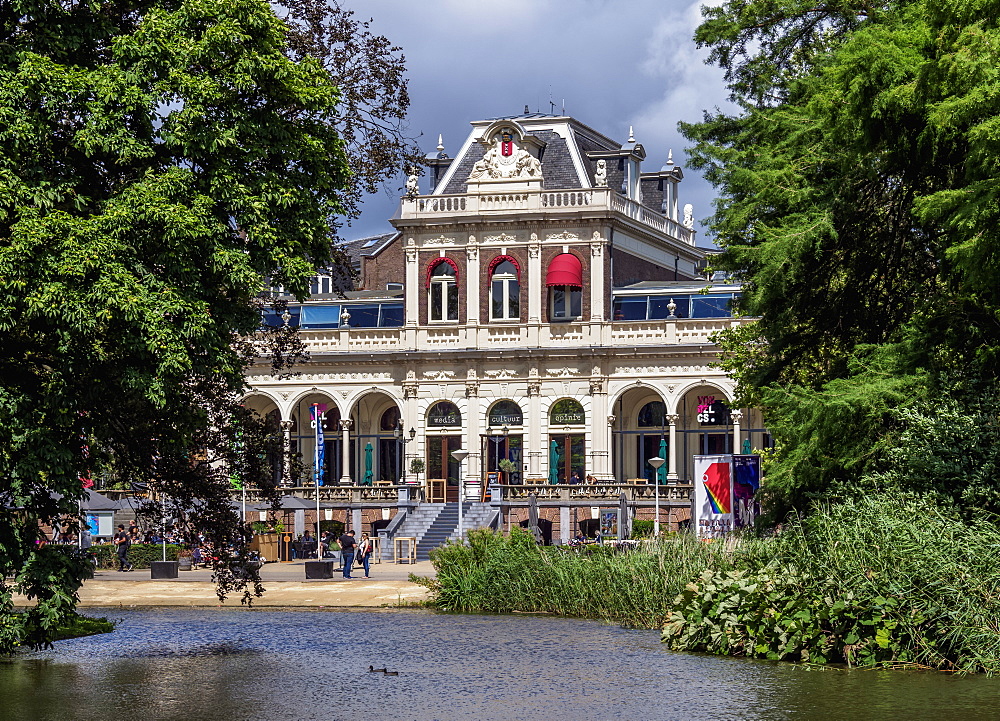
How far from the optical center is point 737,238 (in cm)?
2831

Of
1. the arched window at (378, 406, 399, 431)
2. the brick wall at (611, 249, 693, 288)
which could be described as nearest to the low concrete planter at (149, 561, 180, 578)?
the arched window at (378, 406, 399, 431)

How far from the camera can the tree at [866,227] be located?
20.3 m

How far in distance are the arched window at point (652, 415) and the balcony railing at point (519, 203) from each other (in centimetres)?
826

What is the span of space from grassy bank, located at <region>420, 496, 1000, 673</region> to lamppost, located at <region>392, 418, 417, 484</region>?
41.3 metres

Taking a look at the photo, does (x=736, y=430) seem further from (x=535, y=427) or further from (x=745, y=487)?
(x=745, y=487)

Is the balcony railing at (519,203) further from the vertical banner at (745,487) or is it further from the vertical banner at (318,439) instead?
the vertical banner at (745,487)

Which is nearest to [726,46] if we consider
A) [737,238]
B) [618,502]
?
[737,238]

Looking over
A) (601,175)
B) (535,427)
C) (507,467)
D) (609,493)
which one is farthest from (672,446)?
(601,175)

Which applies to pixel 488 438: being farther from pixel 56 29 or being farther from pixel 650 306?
pixel 56 29

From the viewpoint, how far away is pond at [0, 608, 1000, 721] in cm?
1543

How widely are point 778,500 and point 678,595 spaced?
11.2 ft

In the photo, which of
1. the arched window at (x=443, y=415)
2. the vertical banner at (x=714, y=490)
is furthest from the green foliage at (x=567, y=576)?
the arched window at (x=443, y=415)

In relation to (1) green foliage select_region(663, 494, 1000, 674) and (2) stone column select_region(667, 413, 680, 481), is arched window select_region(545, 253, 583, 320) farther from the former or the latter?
(1) green foliage select_region(663, 494, 1000, 674)

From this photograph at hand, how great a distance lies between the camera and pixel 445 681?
17812 millimetres
